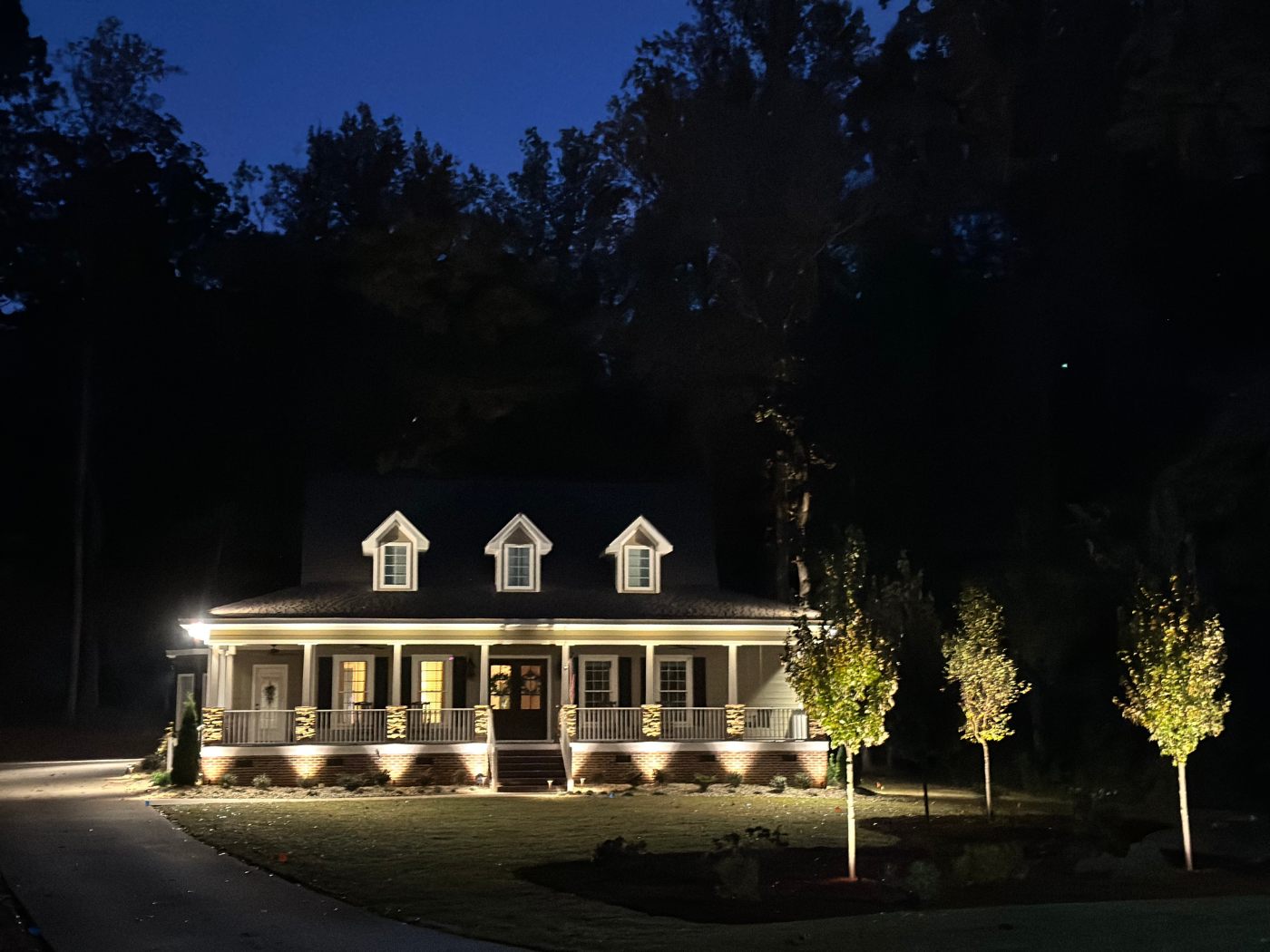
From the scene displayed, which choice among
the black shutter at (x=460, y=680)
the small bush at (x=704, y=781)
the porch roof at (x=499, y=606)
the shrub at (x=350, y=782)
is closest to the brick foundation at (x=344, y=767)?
the shrub at (x=350, y=782)

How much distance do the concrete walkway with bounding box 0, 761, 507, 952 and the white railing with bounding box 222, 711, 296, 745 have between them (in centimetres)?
570

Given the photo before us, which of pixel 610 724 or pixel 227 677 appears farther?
pixel 227 677

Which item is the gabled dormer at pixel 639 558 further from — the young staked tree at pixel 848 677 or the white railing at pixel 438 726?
the young staked tree at pixel 848 677

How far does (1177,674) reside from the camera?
17.6m

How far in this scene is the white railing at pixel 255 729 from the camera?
93.4ft

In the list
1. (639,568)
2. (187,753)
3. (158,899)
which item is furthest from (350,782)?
(158,899)

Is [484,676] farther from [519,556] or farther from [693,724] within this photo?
[693,724]

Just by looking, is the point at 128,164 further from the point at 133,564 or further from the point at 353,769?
the point at 353,769

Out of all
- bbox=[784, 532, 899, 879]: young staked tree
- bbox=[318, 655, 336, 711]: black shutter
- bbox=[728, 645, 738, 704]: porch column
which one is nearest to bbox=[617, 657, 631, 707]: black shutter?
bbox=[728, 645, 738, 704]: porch column

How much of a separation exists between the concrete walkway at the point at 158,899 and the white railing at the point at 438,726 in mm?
7305

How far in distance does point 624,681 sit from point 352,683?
6.13m

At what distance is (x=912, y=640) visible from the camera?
90.9 feet

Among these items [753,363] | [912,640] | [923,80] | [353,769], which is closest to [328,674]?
[353,769]

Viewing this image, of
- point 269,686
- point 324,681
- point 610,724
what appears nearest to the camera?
point 610,724
